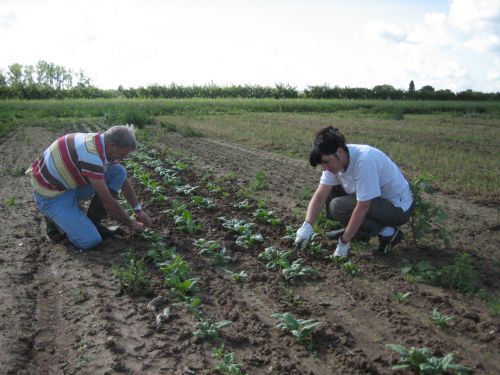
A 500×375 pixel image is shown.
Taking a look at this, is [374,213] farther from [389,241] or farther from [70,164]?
[70,164]

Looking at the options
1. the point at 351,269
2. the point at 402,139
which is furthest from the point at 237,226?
the point at 402,139

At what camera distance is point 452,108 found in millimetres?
28953

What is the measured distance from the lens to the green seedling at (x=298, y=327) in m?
3.28

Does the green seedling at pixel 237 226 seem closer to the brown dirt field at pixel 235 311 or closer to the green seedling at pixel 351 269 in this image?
the brown dirt field at pixel 235 311

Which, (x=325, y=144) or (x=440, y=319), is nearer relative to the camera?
(x=440, y=319)

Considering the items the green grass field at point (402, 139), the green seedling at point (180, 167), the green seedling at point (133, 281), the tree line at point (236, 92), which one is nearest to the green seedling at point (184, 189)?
the green seedling at point (180, 167)

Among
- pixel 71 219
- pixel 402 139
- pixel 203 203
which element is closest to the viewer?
pixel 71 219

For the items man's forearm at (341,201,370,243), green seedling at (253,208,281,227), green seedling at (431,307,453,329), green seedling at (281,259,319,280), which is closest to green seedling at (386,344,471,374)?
green seedling at (431,307,453,329)

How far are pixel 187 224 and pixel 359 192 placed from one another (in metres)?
2.00

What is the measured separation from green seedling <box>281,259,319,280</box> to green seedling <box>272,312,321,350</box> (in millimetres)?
741

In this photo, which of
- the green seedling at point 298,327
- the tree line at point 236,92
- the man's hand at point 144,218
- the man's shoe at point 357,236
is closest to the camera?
the green seedling at point 298,327

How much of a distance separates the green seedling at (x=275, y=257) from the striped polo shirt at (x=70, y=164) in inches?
68.4

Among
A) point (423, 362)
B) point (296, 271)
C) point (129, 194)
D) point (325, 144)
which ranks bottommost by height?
point (423, 362)

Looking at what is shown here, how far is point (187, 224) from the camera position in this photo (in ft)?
17.8
